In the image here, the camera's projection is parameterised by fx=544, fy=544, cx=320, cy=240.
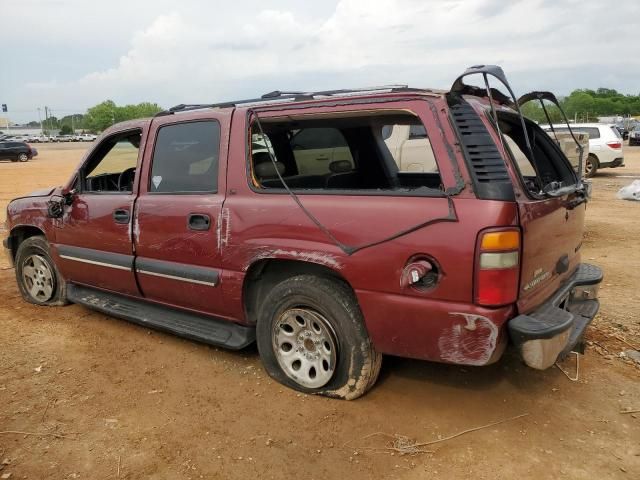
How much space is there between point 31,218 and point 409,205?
12.6 ft

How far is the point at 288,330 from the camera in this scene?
347cm

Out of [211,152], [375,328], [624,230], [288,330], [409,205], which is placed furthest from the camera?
[624,230]

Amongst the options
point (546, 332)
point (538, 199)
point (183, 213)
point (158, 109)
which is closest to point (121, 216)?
point (183, 213)

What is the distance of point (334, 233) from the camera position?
3.08 meters

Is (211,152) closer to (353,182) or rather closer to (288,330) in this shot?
(353,182)

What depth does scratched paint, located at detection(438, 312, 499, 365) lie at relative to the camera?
8.93 feet

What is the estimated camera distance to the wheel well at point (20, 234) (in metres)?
5.26

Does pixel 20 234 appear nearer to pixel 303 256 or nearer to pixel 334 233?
pixel 303 256

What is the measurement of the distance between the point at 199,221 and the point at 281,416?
55.1 inches

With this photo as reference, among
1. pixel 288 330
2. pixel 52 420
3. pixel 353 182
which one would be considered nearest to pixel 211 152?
pixel 353 182

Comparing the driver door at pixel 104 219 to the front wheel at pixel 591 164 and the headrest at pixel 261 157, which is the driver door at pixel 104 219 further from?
the front wheel at pixel 591 164

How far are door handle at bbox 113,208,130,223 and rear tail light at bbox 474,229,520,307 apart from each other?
8.92 feet

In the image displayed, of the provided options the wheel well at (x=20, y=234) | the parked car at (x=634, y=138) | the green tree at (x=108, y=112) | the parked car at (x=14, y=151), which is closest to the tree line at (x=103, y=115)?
the green tree at (x=108, y=112)

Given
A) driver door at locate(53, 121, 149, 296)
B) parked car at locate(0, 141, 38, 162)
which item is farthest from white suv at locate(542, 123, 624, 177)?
parked car at locate(0, 141, 38, 162)
